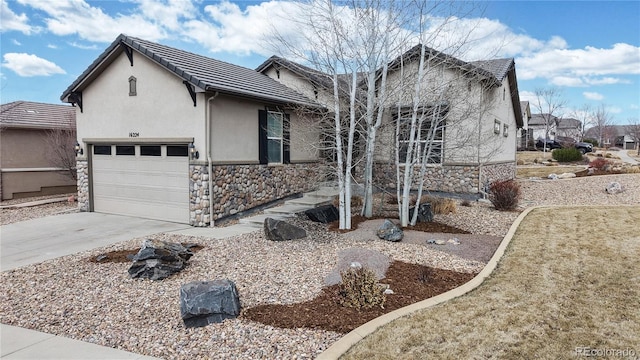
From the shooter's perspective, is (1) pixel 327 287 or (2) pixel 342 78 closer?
(1) pixel 327 287

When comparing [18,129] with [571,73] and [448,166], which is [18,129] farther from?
[571,73]

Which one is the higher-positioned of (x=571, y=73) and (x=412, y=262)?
(x=571, y=73)

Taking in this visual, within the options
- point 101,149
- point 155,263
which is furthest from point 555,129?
point 155,263

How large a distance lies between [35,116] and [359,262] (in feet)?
57.1

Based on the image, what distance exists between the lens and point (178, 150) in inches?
412

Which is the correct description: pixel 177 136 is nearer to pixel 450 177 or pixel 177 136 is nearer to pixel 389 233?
pixel 389 233

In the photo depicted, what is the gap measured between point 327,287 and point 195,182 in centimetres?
589

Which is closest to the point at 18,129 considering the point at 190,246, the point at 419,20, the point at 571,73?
the point at 190,246

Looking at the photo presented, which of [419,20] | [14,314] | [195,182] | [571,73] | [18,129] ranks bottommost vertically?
[14,314]

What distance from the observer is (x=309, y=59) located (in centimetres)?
884

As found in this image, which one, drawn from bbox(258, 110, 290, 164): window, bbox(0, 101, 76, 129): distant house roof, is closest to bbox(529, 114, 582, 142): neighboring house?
bbox(258, 110, 290, 164): window

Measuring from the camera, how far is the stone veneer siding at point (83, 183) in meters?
12.3

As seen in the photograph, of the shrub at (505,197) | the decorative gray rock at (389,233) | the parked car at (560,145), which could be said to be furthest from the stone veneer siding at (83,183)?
the parked car at (560,145)

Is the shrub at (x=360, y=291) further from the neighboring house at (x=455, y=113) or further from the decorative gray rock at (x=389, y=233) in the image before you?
the neighboring house at (x=455, y=113)
